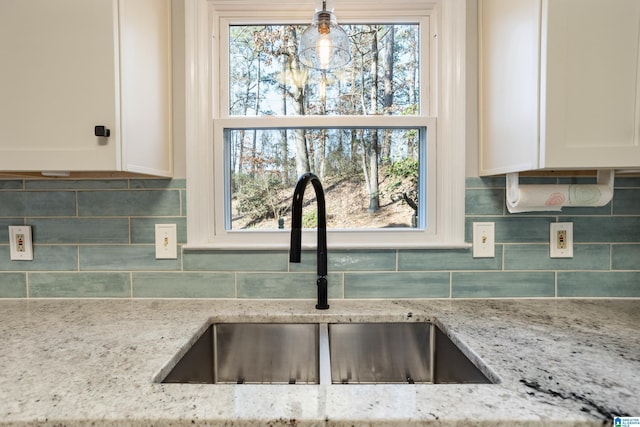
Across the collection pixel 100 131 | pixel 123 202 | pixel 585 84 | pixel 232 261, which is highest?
pixel 585 84

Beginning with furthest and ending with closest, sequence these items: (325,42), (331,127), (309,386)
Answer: (331,127) → (325,42) → (309,386)

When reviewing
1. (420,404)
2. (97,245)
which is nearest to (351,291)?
(420,404)

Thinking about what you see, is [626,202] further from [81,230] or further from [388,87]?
[81,230]

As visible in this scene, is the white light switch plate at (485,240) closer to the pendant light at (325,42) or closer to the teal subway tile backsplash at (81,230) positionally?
the pendant light at (325,42)

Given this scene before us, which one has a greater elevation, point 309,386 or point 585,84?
point 585,84

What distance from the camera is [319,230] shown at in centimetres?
107

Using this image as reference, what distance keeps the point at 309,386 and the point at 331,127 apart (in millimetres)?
889

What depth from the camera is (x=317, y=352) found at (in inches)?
42.1

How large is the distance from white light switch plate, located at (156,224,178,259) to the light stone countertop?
203 millimetres

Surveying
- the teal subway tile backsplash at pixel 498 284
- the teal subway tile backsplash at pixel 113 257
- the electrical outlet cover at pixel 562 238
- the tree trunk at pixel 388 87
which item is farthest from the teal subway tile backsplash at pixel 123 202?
the electrical outlet cover at pixel 562 238

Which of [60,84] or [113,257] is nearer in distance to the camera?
[60,84]

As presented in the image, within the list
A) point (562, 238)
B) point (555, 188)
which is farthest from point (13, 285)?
point (562, 238)

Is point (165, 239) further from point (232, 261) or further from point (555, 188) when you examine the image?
point (555, 188)

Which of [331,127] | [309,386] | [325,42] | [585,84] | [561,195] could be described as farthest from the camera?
[331,127]
